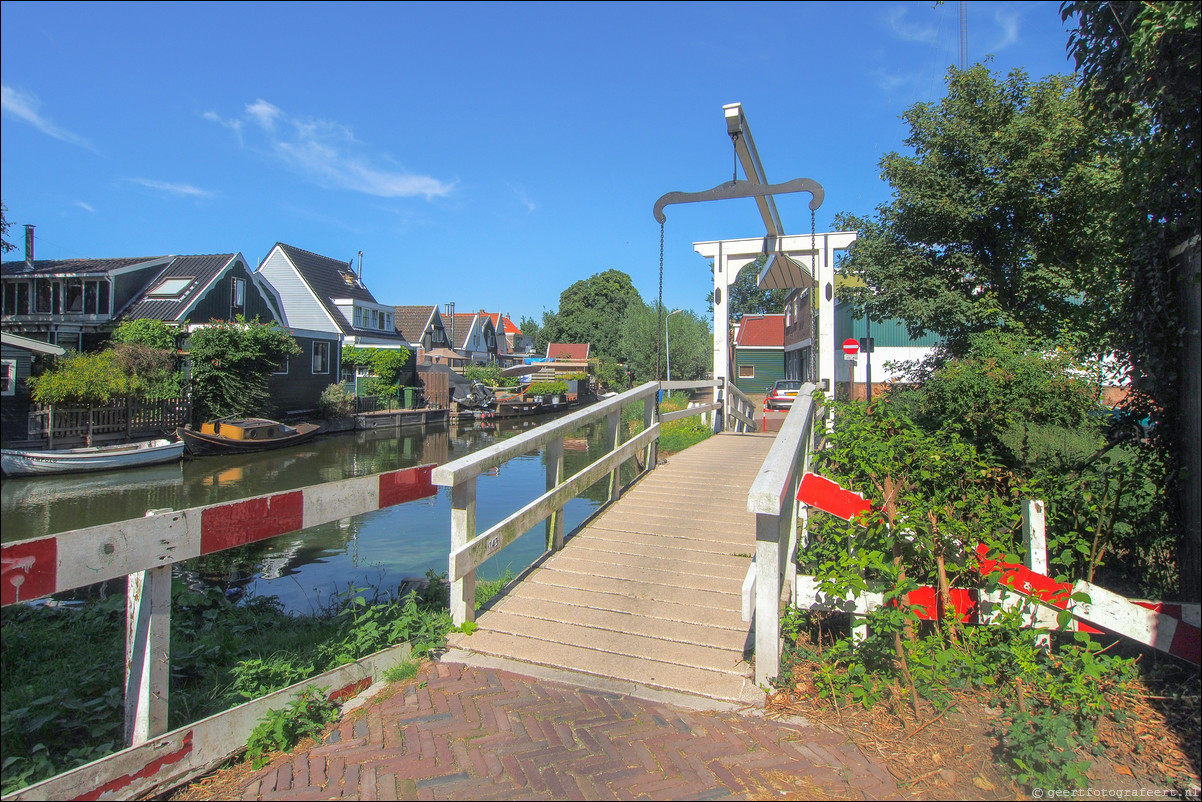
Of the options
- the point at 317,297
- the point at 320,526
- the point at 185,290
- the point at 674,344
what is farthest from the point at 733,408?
the point at 674,344

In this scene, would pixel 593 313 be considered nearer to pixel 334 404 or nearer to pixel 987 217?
pixel 334 404

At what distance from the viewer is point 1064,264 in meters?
10.9

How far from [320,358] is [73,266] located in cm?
943

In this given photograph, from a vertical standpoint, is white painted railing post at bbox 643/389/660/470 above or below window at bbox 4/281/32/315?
below

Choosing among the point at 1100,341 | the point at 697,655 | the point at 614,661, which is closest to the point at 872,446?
the point at 697,655

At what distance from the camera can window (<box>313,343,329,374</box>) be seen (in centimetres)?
3098

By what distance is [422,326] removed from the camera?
51062 mm

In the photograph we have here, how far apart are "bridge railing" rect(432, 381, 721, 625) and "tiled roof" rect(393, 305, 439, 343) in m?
45.4

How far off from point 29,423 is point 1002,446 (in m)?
22.5

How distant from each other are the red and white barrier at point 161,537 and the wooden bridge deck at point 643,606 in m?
1.13

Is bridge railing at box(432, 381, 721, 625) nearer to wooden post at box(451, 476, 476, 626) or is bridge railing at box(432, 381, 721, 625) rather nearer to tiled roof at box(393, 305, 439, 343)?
wooden post at box(451, 476, 476, 626)

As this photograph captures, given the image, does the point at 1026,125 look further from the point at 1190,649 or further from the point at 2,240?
the point at 2,240

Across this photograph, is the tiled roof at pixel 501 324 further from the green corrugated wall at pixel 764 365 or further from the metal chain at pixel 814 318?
the metal chain at pixel 814 318

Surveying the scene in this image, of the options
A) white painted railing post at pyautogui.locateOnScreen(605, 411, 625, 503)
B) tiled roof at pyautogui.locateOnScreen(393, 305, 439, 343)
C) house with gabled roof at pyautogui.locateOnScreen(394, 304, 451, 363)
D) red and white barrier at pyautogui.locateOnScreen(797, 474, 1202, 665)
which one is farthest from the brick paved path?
tiled roof at pyautogui.locateOnScreen(393, 305, 439, 343)
